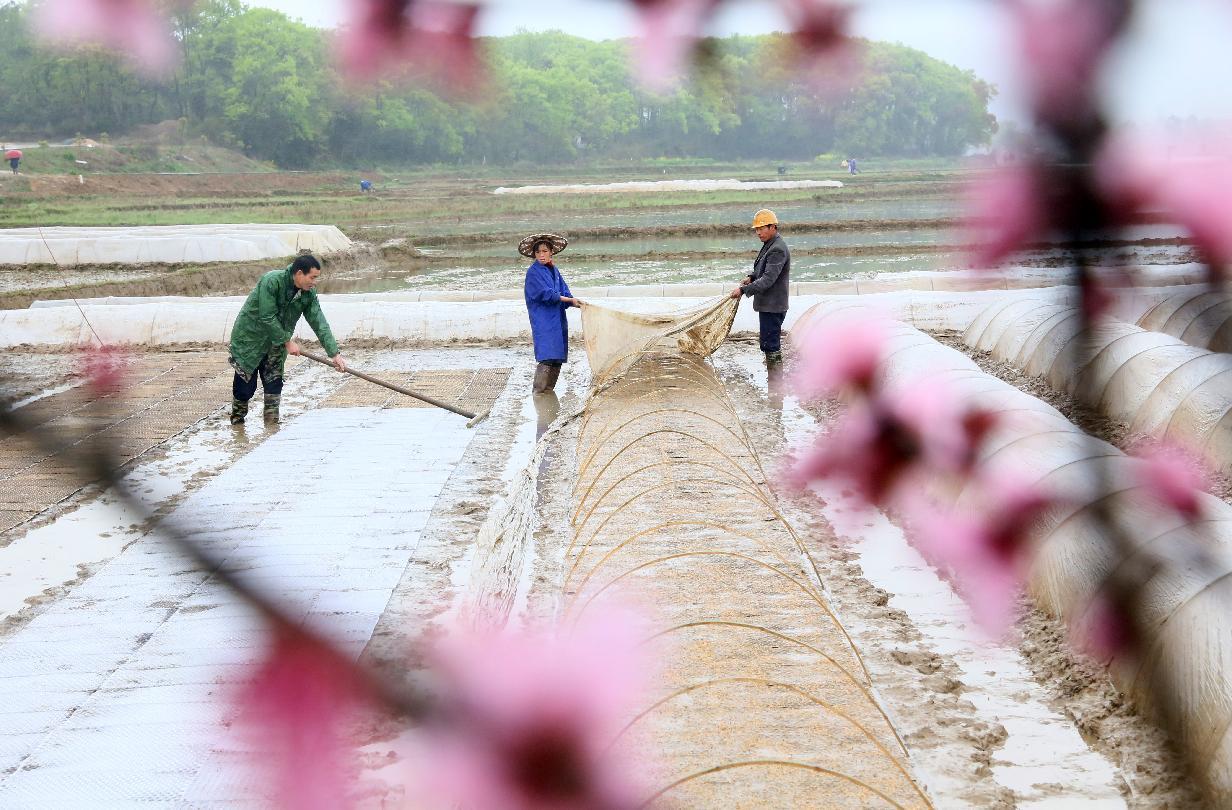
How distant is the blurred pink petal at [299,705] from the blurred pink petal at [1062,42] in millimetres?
475

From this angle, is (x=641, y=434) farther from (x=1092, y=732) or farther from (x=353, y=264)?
(x=353, y=264)

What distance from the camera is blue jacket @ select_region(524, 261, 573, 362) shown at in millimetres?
10117

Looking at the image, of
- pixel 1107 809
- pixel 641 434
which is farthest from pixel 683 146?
pixel 641 434

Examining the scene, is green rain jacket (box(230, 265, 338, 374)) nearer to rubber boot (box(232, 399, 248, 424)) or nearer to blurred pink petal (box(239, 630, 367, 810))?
rubber boot (box(232, 399, 248, 424))

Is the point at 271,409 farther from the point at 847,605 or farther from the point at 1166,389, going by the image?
the point at 1166,389

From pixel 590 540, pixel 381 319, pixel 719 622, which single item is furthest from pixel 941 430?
pixel 381 319

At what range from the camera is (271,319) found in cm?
929

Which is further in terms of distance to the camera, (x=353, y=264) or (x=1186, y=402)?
(x=353, y=264)

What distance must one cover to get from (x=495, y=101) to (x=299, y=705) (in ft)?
1.25

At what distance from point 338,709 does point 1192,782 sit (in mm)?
4037

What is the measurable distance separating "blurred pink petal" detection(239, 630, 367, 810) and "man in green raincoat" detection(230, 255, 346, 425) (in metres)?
8.52

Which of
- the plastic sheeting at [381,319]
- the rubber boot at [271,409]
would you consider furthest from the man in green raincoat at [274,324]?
the plastic sheeting at [381,319]

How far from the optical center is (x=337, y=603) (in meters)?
5.90

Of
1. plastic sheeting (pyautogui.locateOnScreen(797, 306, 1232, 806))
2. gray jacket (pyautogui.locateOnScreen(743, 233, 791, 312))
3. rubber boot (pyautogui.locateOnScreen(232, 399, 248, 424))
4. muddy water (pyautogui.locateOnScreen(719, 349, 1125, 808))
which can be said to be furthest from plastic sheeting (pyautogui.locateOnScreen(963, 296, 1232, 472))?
rubber boot (pyautogui.locateOnScreen(232, 399, 248, 424))
